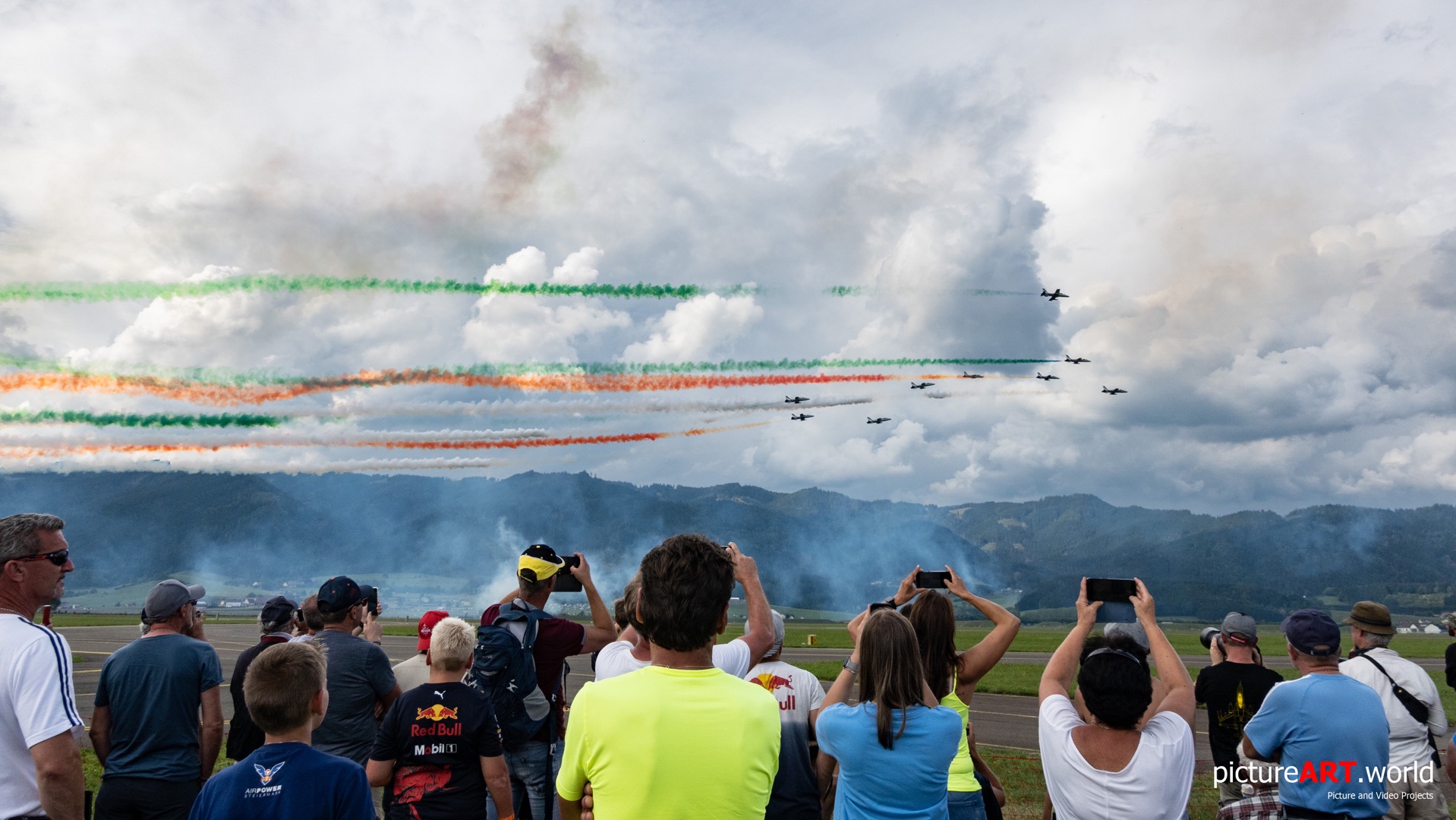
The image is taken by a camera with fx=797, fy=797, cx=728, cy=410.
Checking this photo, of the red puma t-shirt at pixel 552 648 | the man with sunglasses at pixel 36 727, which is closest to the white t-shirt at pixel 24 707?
the man with sunglasses at pixel 36 727

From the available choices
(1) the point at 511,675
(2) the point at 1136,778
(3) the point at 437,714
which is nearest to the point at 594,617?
(1) the point at 511,675

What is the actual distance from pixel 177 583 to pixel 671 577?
500 centimetres

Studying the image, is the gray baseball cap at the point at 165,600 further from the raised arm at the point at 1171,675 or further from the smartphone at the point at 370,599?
the raised arm at the point at 1171,675

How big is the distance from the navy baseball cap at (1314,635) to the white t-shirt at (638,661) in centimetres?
392

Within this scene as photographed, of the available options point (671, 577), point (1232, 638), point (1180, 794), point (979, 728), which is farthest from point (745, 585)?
point (979, 728)

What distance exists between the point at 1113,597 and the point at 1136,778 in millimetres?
1308

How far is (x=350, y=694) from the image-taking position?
6.36m

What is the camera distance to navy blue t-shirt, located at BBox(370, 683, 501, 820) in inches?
202

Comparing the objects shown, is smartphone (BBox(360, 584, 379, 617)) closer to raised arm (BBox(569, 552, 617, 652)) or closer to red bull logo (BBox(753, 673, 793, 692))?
raised arm (BBox(569, 552, 617, 652))

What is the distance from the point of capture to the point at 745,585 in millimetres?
4352

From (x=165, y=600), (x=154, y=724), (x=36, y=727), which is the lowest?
(x=154, y=724)

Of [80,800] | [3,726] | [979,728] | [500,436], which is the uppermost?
[500,436]

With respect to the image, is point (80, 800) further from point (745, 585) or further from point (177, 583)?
point (745, 585)

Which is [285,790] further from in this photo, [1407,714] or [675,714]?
[1407,714]
